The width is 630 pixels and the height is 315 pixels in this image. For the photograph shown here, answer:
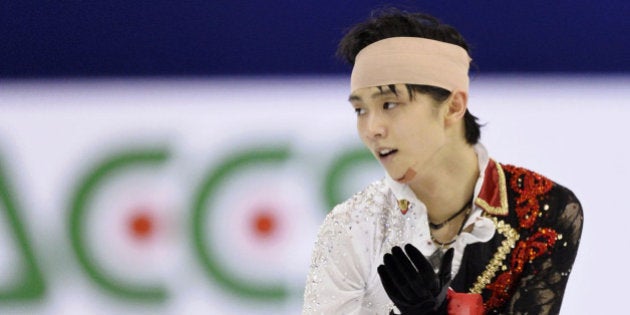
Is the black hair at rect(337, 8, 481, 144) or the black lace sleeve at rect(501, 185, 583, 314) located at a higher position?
the black hair at rect(337, 8, 481, 144)

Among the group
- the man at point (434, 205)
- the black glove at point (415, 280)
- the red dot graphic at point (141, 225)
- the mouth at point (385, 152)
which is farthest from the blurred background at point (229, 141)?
the black glove at point (415, 280)

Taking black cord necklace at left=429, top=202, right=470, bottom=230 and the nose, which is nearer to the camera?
the nose

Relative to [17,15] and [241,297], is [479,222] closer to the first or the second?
[241,297]

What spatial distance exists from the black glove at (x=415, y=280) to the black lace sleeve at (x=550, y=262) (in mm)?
210

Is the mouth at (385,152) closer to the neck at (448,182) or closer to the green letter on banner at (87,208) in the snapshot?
the neck at (448,182)

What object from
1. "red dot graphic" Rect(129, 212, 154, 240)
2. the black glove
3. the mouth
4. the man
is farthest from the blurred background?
the black glove

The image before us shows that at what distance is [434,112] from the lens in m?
2.12

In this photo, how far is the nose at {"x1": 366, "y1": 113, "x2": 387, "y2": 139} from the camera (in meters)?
2.06

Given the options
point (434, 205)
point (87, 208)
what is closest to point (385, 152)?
point (434, 205)

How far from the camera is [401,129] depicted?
81.7 inches

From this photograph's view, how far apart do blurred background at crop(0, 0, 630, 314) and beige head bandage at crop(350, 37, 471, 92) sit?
1087 millimetres

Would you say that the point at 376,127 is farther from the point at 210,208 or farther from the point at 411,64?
the point at 210,208

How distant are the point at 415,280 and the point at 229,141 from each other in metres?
1.39

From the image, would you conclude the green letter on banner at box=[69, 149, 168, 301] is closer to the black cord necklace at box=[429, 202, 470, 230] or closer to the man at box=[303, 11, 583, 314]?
the man at box=[303, 11, 583, 314]
